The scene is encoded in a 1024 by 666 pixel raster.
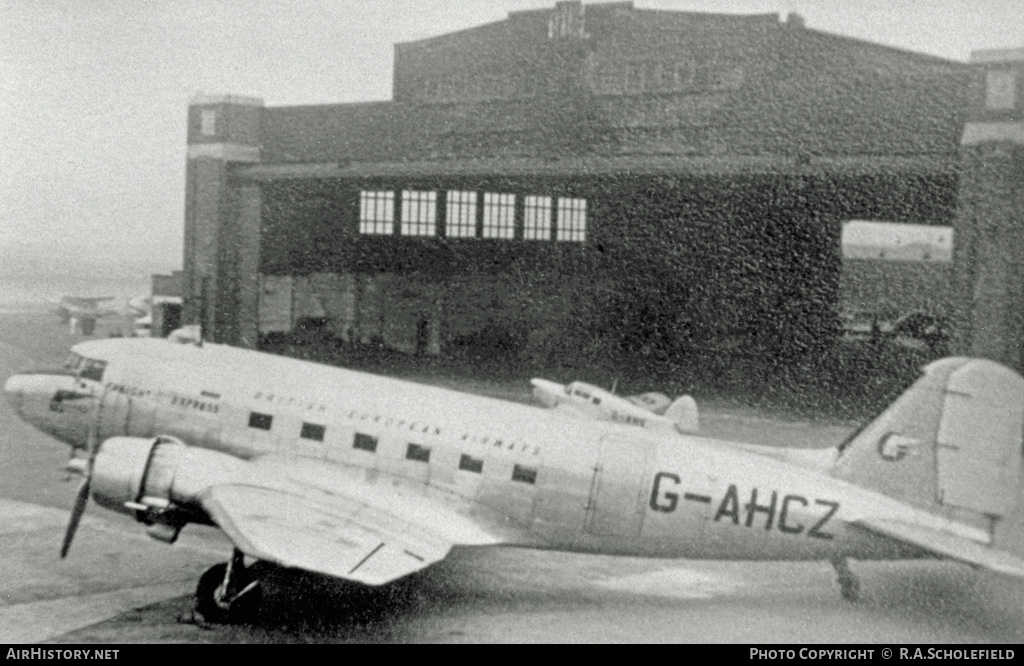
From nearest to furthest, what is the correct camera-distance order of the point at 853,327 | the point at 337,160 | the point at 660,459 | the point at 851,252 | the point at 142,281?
the point at 660,459 < the point at 142,281 < the point at 337,160 < the point at 851,252 < the point at 853,327

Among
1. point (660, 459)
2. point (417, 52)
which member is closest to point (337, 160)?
point (417, 52)

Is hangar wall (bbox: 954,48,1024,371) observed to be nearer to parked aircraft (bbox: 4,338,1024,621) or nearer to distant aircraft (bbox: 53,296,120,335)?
parked aircraft (bbox: 4,338,1024,621)

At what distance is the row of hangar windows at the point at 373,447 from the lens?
33.3ft

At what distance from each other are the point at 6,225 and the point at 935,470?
11315mm

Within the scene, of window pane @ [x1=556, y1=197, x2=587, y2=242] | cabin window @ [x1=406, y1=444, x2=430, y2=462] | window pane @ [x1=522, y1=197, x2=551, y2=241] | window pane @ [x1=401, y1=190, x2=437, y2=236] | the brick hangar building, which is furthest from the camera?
window pane @ [x1=556, y1=197, x2=587, y2=242]

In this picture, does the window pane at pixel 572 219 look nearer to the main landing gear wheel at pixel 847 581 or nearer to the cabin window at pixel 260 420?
the cabin window at pixel 260 420

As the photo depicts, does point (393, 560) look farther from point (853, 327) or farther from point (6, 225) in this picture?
point (853, 327)

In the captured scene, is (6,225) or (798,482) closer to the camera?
(798,482)

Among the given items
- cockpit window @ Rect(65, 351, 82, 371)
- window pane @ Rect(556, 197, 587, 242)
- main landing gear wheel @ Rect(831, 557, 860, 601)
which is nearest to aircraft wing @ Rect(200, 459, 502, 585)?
cockpit window @ Rect(65, 351, 82, 371)

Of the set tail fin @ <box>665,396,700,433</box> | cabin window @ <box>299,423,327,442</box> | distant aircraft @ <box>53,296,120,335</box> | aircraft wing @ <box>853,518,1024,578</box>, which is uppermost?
distant aircraft @ <box>53,296,120,335</box>

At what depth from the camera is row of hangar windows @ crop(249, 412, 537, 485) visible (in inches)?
400

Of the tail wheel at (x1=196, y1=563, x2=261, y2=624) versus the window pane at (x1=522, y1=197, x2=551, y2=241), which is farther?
the window pane at (x1=522, y1=197, x2=551, y2=241)

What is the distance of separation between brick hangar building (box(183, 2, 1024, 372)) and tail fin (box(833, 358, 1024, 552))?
7992 millimetres

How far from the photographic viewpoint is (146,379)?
37.0 feet
